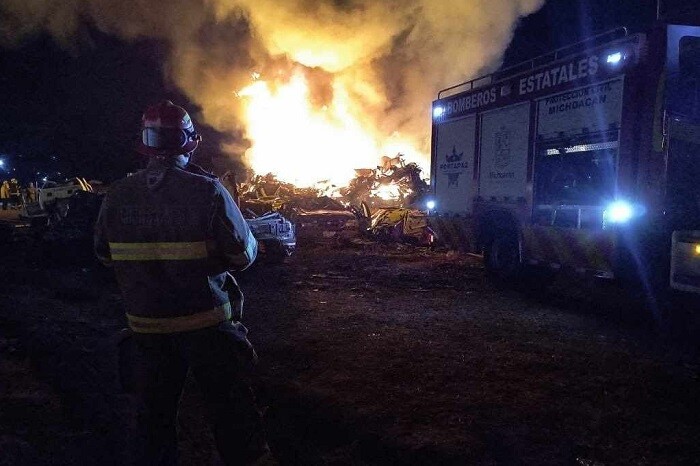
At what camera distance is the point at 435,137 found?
10.8 m

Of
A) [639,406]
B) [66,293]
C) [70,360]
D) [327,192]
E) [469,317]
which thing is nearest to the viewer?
[639,406]

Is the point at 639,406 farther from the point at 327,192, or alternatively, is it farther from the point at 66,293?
the point at 327,192

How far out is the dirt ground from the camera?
124 inches

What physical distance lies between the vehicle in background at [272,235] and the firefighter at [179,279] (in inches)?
314

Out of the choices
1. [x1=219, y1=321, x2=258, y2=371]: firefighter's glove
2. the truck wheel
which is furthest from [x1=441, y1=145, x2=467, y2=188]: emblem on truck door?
[x1=219, y1=321, x2=258, y2=371]: firefighter's glove

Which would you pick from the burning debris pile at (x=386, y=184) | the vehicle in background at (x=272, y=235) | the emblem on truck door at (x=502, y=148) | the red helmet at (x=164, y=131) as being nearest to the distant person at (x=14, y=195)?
the burning debris pile at (x=386, y=184)

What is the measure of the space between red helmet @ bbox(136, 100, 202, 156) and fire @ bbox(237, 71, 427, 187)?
78.9 feet

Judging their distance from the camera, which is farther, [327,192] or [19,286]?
[327,192]

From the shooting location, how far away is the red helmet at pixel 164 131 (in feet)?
7.27

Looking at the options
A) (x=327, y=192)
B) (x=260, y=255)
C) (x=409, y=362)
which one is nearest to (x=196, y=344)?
(x=409, y=362)

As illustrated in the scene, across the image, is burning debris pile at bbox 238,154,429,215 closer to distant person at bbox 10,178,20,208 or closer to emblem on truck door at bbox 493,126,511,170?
emblem on truck door at bbox 493,126,511,170

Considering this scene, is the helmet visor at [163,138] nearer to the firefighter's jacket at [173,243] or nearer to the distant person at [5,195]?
the firefighter's jacket at [173,243]

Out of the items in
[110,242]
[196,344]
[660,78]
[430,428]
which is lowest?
[430,428]

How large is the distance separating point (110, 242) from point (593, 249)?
19.0ft
